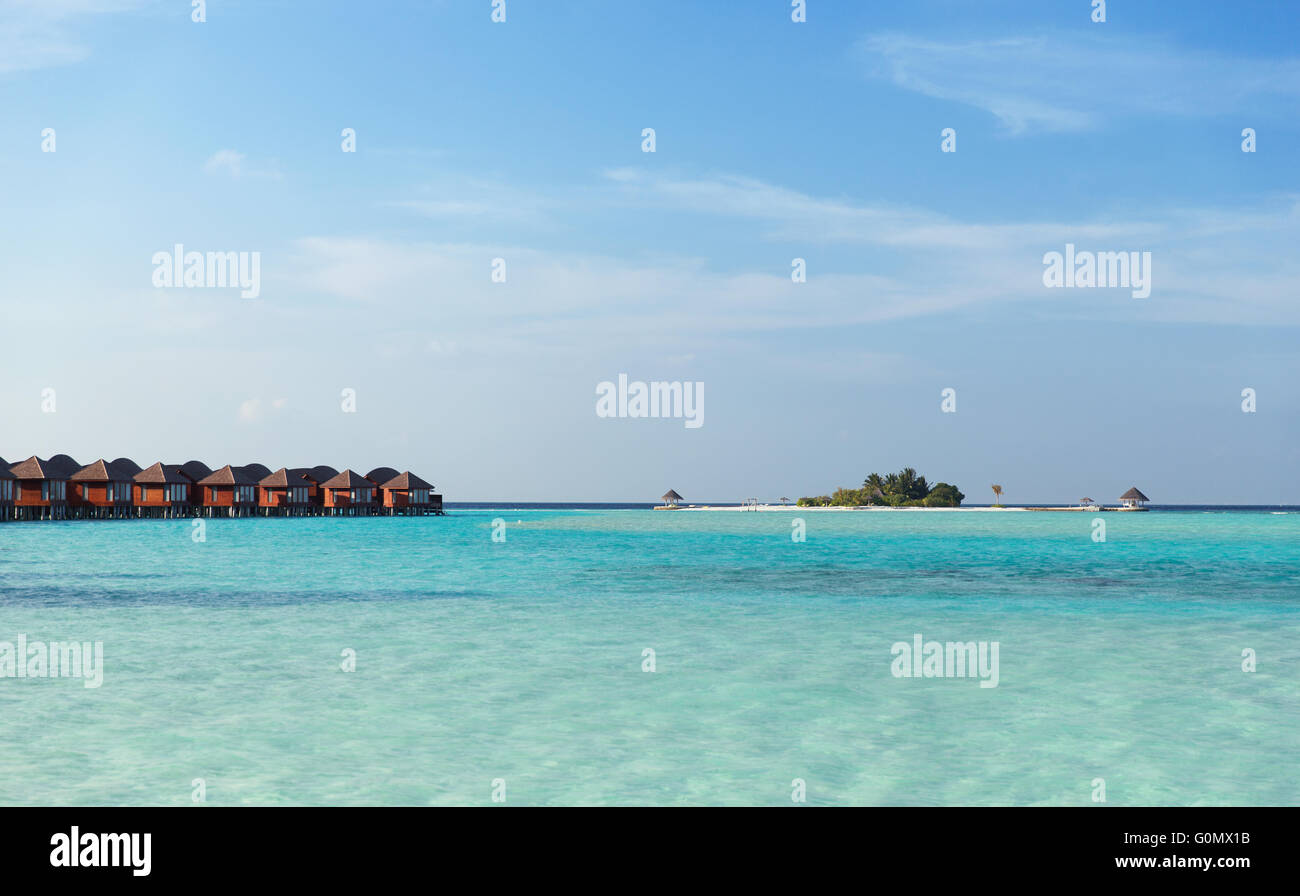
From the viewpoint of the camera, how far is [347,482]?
361ft

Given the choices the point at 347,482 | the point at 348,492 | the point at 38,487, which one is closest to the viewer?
the point at 38,487

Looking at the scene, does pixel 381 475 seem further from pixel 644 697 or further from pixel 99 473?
pixel 644 697

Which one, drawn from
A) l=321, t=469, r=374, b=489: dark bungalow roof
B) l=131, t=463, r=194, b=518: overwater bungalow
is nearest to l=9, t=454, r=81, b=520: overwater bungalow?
l=131, t=463, r=194, b=518: overwater bungalow

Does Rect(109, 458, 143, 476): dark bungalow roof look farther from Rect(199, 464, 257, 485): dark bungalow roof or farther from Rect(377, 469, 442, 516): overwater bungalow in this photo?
Rect(377, 469, 442, 516): overwater bungalow

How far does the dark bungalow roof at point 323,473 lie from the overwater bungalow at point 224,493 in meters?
14.3

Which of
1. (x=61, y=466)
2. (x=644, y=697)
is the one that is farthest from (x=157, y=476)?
(x=644, y=697)

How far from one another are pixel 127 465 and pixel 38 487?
33.6ft

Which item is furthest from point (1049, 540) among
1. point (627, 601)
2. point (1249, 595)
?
point (627, 601)

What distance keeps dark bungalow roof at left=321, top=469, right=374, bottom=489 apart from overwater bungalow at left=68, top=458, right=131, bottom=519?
23.9m

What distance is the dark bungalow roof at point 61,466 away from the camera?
268ft

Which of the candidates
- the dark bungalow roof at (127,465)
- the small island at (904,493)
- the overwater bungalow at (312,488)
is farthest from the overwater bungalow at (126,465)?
the small island at (904,493)

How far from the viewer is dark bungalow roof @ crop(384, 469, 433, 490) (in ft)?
380
